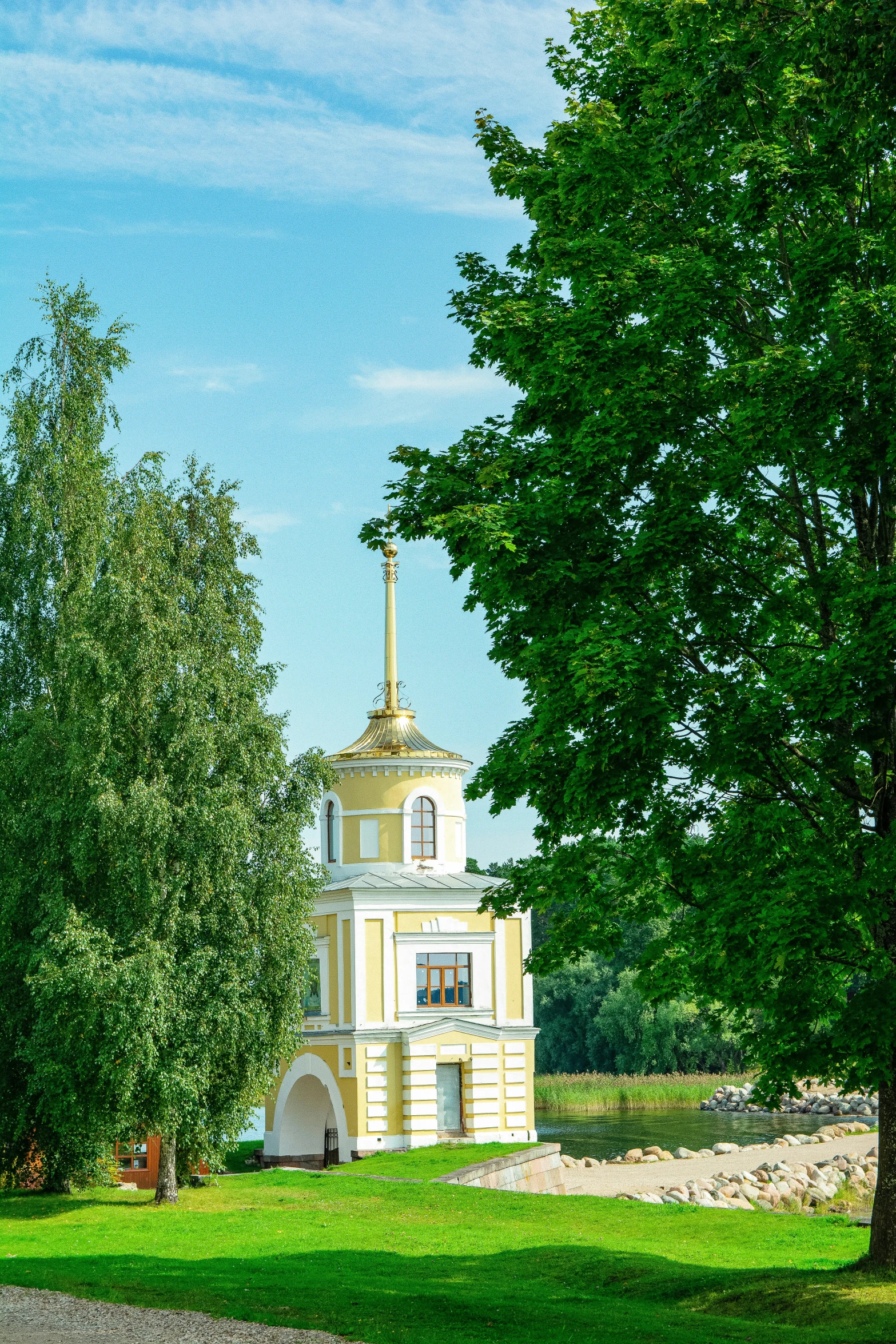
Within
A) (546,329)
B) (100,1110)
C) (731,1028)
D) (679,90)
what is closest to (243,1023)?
(100,1110)

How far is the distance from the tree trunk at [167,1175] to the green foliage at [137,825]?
0.53 metres

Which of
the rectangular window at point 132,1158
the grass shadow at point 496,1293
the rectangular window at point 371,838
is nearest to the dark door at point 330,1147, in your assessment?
the rectangular window at point 132,1158

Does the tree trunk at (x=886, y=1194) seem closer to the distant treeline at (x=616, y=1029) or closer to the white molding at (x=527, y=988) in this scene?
the white molding at (x=527, y=988)

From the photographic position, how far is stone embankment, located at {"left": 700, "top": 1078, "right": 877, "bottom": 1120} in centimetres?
4959

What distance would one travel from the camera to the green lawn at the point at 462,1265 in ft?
38.2

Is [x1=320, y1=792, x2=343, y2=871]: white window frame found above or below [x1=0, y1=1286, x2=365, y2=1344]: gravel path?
above

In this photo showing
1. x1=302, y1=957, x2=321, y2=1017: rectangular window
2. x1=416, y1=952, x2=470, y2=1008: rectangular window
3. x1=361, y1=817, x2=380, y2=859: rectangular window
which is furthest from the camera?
x1=361, y1=817, x2=380, y2=859: rectangular window

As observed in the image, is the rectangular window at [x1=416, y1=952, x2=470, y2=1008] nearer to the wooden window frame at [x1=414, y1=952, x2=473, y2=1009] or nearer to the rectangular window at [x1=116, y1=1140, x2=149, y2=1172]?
the wooden window frame at [x1=414, y1=952, x2=473, y2=1009]

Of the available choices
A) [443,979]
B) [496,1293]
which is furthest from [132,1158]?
[496,1293]

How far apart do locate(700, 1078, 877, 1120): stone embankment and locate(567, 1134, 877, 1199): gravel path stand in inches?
428

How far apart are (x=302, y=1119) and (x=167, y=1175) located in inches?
549

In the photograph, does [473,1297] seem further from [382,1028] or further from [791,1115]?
[791,1115]

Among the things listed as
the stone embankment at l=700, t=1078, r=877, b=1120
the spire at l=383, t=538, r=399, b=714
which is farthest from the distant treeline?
the spire at l=383, t=538, r=399, b=714

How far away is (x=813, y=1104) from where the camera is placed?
52.4m
